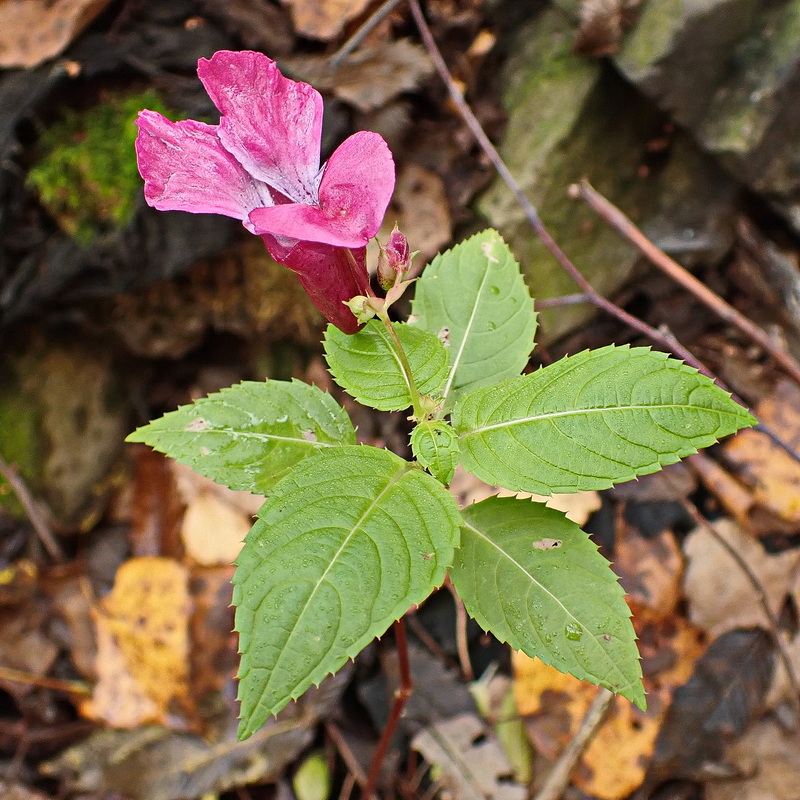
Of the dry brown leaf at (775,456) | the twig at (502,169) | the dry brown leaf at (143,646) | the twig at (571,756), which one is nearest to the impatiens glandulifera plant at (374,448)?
the twig at (502,169)

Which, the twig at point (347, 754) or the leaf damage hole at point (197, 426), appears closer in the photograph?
the leaf damage hole at point (197, 426)

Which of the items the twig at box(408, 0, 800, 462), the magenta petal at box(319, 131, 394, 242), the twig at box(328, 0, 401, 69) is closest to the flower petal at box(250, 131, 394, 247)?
the magenta petal at box(319, 131, 394, 242)

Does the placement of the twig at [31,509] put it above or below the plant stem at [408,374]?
below

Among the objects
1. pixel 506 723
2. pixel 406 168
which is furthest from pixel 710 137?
Answer: pixel 506 723

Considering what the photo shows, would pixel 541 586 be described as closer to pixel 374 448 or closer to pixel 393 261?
pixel 374 448

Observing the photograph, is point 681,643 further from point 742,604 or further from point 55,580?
point 55,580

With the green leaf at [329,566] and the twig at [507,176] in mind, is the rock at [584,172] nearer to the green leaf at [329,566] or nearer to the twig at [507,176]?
the twig at [507,176]

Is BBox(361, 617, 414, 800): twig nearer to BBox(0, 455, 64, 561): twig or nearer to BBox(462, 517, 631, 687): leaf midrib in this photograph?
BBox(462, 517, 631, 687): leaf midrib
